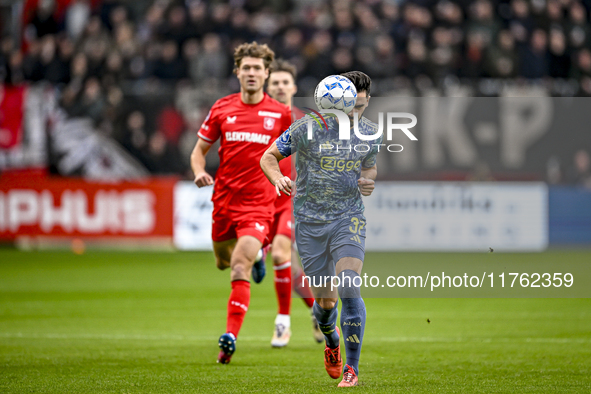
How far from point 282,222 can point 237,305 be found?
1.35 m

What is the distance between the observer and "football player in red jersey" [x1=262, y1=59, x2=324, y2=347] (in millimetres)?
7711

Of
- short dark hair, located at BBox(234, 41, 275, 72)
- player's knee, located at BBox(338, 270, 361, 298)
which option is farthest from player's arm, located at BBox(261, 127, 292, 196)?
short dark hair, located at BBox(234, 41, 275, 72)

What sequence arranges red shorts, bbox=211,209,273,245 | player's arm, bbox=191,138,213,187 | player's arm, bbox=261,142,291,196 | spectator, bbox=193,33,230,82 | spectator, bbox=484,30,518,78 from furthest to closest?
1. spectator, bbox=193,33,230,82
2. spectator, bbox=484,30,518,78
3. player's arm, bbox=191,138,213,187
4. red shorts, bbox=211,209,273,245
5. player's arm, bbox=261,142,291,196

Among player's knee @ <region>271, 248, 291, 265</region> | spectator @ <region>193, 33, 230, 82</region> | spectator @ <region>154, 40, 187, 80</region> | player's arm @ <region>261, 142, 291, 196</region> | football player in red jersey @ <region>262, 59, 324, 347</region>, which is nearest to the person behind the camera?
player's arm @ <region>261, 142, 291, 196</region>

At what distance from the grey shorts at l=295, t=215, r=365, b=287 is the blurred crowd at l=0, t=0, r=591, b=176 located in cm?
1005

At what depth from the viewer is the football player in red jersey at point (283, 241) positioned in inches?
304

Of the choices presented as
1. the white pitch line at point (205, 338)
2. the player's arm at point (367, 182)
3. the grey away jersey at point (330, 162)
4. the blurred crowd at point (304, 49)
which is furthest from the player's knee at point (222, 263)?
the blurred crowd at point (304, 49)

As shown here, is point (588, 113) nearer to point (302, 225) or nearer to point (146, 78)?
point (146, 78)

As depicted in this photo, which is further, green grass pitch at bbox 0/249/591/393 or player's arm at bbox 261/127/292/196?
green grass pitch at bbox 0/249/591/393

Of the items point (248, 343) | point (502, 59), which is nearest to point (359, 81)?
point (248, 343)

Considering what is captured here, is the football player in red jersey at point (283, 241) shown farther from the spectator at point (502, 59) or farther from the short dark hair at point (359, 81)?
the spectator at point (502, 59)

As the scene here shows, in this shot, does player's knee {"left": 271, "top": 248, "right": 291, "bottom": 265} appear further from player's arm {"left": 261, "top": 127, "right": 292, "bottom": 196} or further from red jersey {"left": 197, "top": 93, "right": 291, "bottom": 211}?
player's arm {"left": 261, "top": 127, "right": 292, "bottom": 196}

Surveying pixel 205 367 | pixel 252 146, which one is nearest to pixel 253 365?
pixel 205 367

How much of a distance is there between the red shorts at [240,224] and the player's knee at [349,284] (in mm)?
1779
